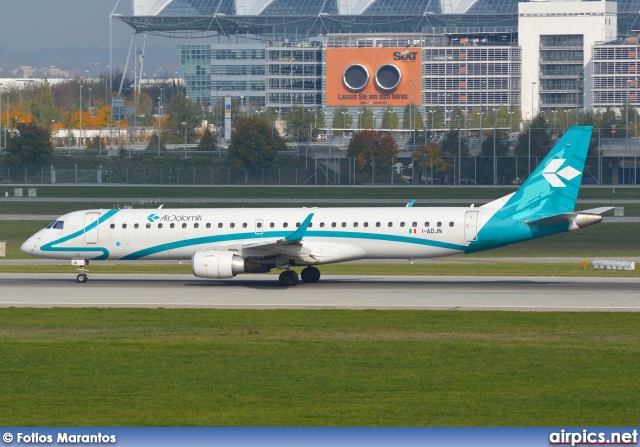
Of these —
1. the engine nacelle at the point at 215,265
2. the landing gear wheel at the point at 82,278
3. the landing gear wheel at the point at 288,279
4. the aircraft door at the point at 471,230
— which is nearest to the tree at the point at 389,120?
the landing gear wheel at the point at 82,278

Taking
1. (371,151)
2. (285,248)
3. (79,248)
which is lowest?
(79,248)

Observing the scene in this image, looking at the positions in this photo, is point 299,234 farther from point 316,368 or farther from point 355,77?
point 355,77

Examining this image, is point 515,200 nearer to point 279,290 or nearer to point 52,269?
point 279,290

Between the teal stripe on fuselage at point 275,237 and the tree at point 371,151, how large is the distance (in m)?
76.7

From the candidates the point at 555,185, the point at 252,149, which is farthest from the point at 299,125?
the point at 555,185

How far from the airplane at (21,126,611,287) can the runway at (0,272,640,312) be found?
1115mm

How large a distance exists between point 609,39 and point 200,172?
306 ft

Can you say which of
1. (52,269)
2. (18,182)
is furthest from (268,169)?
(52,269)

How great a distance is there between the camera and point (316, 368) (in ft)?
70.2

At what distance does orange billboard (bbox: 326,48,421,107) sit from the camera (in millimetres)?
186500

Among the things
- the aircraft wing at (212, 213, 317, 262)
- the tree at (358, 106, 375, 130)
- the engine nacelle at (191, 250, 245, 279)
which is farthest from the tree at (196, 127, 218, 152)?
the engine nacelle at (191, 250, 245, 279)

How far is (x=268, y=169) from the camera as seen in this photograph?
383 feet

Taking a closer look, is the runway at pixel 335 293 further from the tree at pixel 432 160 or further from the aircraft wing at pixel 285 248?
the tree at pixel 432 160

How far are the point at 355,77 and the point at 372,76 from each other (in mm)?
3486
